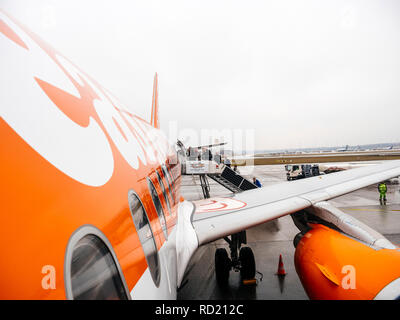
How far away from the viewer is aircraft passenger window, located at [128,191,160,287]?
1714 mm

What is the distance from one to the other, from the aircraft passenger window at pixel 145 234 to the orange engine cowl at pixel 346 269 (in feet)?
6.66

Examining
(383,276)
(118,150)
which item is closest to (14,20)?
(118,150)

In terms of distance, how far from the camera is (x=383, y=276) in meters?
2.26

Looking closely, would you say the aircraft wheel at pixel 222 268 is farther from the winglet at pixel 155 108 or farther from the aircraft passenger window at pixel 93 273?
the winglet at pixel 155 108

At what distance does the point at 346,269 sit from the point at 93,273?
269 cm

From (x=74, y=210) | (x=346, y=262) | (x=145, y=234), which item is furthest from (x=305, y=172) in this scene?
(x=74, y=210)

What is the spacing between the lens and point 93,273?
1098 mm

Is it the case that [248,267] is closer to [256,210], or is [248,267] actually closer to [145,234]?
[256,210]

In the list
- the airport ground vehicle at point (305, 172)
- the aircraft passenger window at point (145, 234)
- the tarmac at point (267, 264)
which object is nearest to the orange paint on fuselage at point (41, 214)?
the aircraft passenger window at point (145, 234)

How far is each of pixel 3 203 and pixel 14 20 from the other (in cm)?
136

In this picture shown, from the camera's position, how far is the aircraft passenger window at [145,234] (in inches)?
67.5

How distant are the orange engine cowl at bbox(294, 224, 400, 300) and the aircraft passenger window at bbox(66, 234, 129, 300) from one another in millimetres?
2392

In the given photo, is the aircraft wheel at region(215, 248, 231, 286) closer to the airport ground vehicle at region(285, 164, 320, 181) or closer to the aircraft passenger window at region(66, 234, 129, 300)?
the aircraft passenger window at region(66, 234, 129, 300)

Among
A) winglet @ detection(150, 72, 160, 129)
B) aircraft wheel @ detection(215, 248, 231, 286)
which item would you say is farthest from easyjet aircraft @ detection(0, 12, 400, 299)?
winglet @ detection(150, 72, 160, 129)
